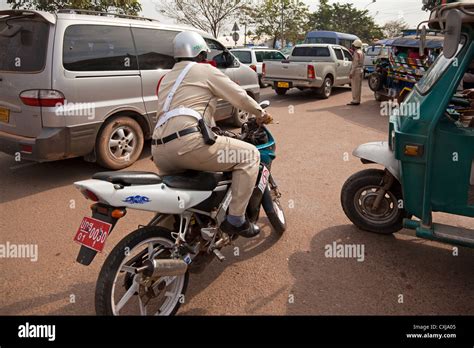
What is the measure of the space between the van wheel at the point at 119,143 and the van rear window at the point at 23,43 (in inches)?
45.5

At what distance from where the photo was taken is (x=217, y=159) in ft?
8.27

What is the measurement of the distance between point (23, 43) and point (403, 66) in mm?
8418

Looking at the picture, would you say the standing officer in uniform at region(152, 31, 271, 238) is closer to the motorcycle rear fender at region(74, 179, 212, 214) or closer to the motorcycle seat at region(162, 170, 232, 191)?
the motorcycle seat at region(162, 170, 232, 191)

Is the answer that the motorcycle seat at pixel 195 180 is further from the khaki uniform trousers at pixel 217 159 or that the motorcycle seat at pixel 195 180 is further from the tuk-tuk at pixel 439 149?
the tuk-tuk at pixel 439 149

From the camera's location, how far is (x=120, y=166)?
521cm

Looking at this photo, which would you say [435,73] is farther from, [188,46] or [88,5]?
[88,5]

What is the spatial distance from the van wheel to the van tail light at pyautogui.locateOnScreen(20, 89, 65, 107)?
2.61ft

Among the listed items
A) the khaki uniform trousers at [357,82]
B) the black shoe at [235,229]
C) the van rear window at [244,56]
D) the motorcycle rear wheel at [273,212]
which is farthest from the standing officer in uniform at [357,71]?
the black shoe at [235,229]

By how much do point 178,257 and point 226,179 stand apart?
0.70 metres

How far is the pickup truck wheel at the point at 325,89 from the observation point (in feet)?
39.0

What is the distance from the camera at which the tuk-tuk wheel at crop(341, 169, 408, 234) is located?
338cm

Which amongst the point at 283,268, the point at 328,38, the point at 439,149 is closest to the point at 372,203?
the point at 439,149
